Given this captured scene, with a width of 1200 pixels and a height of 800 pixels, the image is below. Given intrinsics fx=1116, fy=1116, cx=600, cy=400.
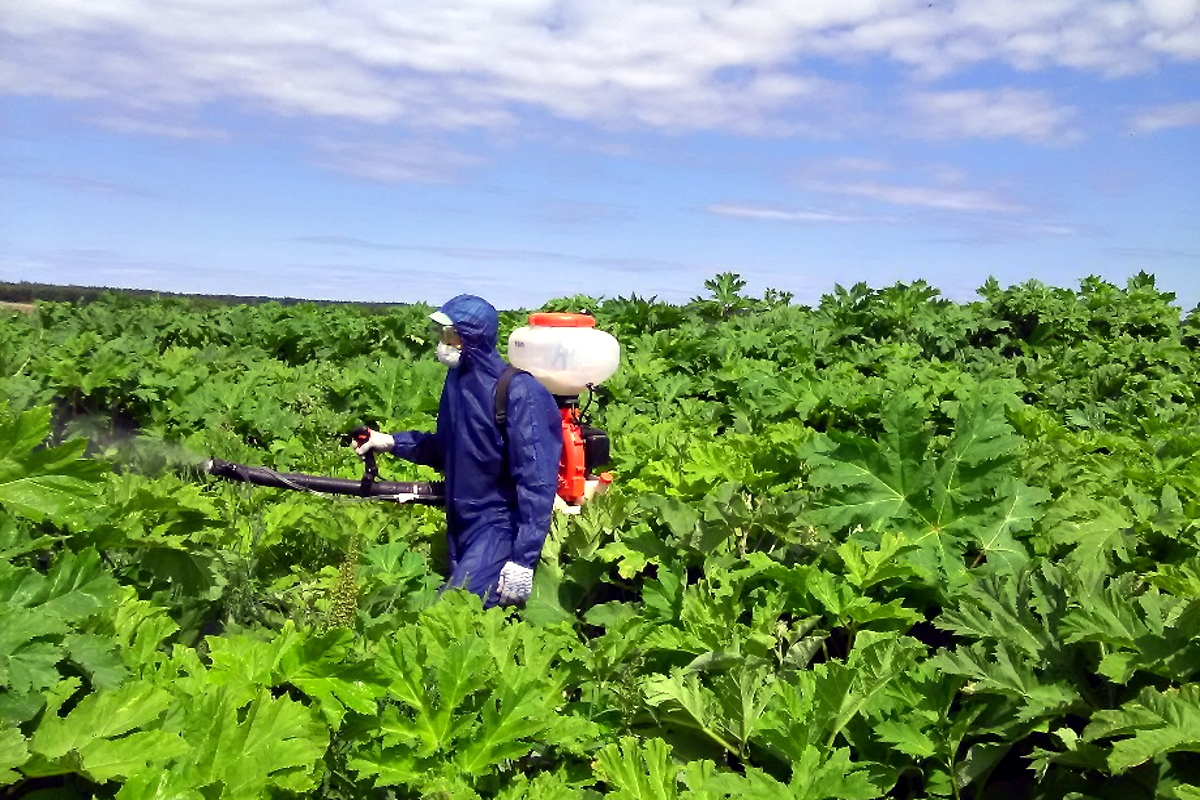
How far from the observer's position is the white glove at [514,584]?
4.75 meters

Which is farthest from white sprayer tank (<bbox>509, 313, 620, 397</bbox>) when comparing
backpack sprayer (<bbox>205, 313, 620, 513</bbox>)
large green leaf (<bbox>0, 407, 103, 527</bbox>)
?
large green leaf (<bbox>0, 407, 103, 527</bbox>)

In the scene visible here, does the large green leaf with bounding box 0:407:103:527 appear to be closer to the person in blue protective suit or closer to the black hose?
the person in blue protective suit

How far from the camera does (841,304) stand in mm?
14586

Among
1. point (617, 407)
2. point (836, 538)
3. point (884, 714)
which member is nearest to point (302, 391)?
point (617, 407)

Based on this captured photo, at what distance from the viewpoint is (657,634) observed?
3570 millimetres

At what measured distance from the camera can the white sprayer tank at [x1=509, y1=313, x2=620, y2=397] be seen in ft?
18.8

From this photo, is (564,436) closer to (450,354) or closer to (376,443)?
(450,354)

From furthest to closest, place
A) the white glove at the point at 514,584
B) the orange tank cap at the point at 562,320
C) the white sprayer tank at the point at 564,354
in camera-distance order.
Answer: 1. the orange tank cap at the point at 562,320
2. the white sprayer tank at the point at 564,354
3. the white glove at the point at 514,584

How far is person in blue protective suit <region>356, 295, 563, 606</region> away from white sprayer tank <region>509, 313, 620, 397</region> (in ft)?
1.24

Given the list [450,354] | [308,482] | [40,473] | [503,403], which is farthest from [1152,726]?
[308,482]

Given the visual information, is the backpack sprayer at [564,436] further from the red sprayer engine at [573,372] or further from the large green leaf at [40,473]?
the large green leaf at [40,473]

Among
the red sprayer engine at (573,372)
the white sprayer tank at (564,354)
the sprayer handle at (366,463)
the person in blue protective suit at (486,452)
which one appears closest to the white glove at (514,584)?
the person in blue protective suit at (486,452)

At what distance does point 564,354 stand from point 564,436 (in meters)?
0.43

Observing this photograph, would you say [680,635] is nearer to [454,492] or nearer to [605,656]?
[605,656]
